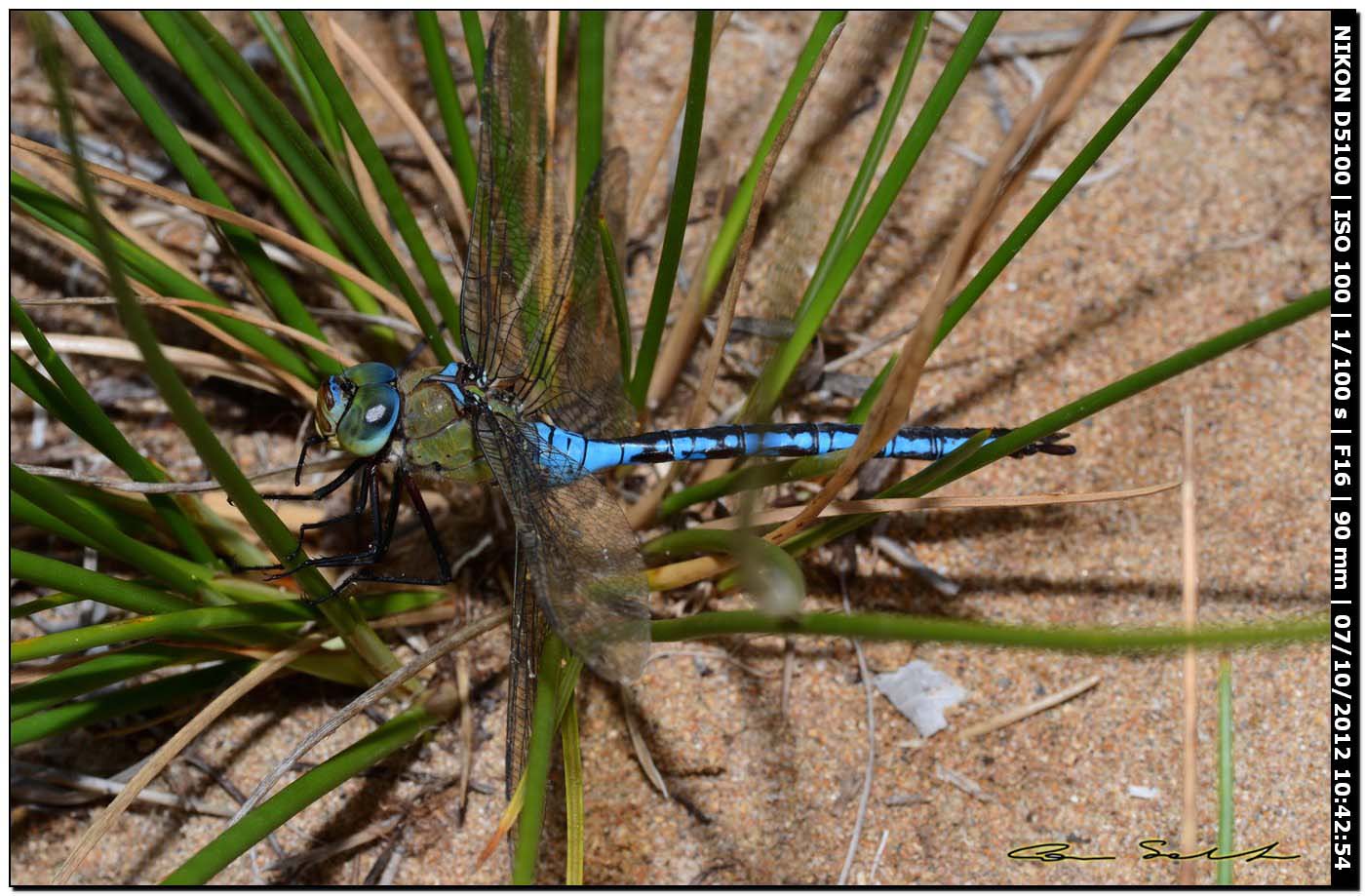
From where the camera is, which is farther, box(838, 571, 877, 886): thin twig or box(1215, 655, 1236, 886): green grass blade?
box(838, 571, 877, 886): thin twig

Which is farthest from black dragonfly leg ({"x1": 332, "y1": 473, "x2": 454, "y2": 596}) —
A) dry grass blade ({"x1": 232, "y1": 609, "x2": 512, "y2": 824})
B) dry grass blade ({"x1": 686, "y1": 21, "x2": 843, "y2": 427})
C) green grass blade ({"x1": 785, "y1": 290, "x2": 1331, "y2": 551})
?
green grass blade ({"x1": 785, "y1": 290, "x2": 1331, "y2": 551})

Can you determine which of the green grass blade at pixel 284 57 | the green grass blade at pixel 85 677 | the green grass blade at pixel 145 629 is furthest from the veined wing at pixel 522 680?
the green grass blade at pixel 284 57

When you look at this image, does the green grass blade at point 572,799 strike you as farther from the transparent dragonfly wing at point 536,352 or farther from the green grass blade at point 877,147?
the green grass blade at point 877,147

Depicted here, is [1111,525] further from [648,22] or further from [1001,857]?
[648,22]

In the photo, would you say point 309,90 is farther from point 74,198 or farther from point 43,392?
point 43,392

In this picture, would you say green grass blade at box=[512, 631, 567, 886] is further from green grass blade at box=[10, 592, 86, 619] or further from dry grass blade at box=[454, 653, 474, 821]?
green grass blade at box=[10, 592, 86, 619]
